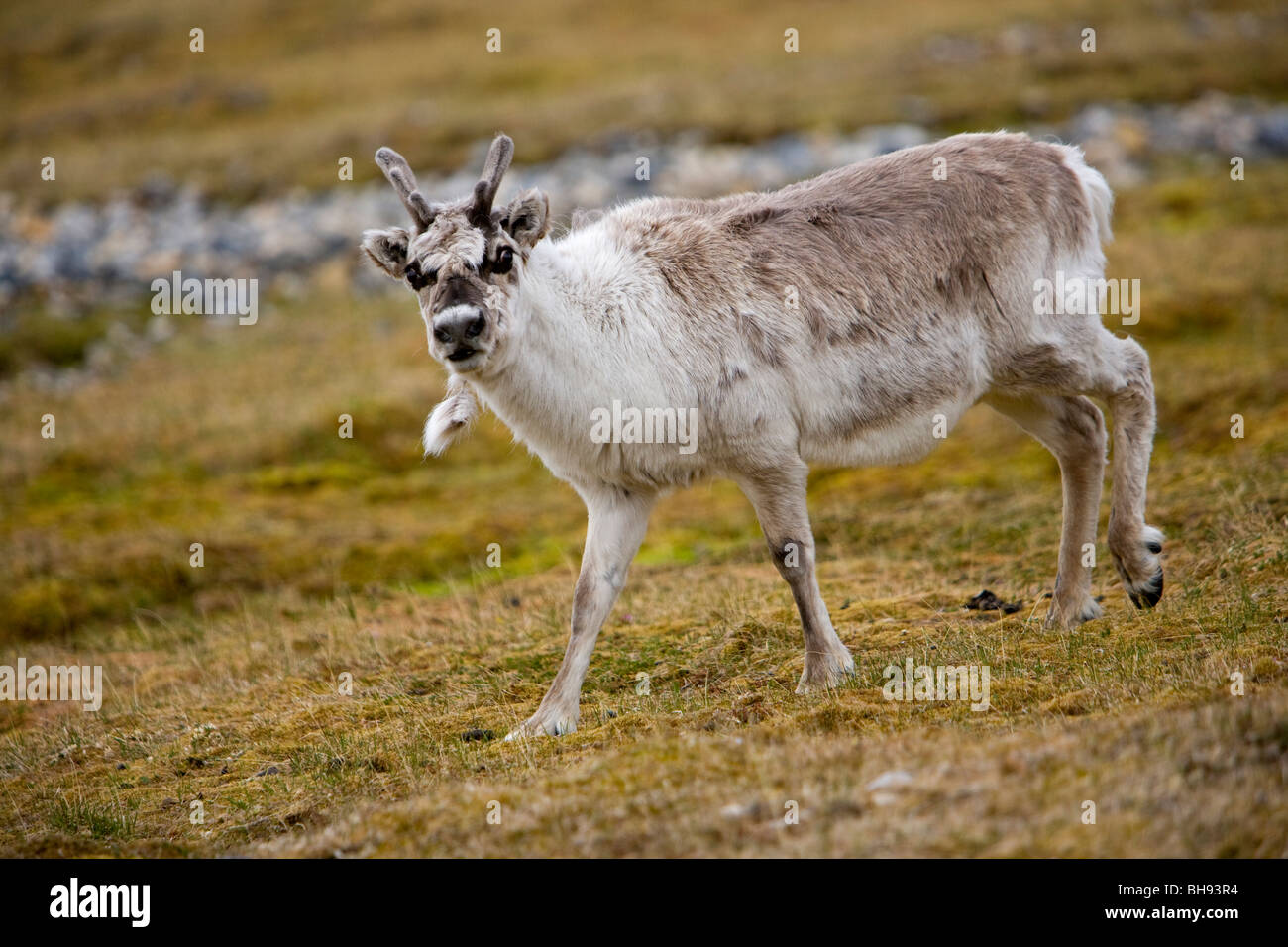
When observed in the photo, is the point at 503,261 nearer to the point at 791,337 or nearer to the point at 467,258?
the point at 467,258

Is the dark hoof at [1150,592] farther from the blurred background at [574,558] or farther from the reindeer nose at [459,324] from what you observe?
the reindeer nose at [459,324]

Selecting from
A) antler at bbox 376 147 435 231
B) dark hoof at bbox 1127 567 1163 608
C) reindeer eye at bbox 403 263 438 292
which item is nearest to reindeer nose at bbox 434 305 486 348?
reindeer eye at bbox 403 263 438 292

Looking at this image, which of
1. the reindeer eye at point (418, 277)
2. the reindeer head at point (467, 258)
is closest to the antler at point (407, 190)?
the reindeer head at point (467, 258)

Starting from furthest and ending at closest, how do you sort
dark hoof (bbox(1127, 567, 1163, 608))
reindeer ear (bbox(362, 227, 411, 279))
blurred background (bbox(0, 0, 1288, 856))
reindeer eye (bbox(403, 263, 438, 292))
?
dark hoof (bbox(1127, 567, 1163, 608))
reindeer ear (bbox(362, 227, 411, 279))
reindeer eye (bbox(403, 263, 438, 292))
blurred background (bbox(0, 0, 1288, 856))

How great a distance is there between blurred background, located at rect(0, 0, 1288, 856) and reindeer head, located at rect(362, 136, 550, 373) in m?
2.43

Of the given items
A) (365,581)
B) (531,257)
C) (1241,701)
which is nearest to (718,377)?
(531,257)

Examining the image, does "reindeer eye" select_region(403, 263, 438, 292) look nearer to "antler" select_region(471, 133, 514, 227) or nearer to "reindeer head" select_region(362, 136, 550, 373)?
"reindeer head" select_region(362, 136, 550, 373)

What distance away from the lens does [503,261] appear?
7348 millimetres

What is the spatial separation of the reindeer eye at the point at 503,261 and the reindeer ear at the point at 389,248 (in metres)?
0.59

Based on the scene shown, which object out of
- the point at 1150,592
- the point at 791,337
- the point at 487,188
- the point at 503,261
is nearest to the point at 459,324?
the point at 503,261

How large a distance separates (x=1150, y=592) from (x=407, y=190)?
5580 millimetres

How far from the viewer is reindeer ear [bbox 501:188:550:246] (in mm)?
7480
